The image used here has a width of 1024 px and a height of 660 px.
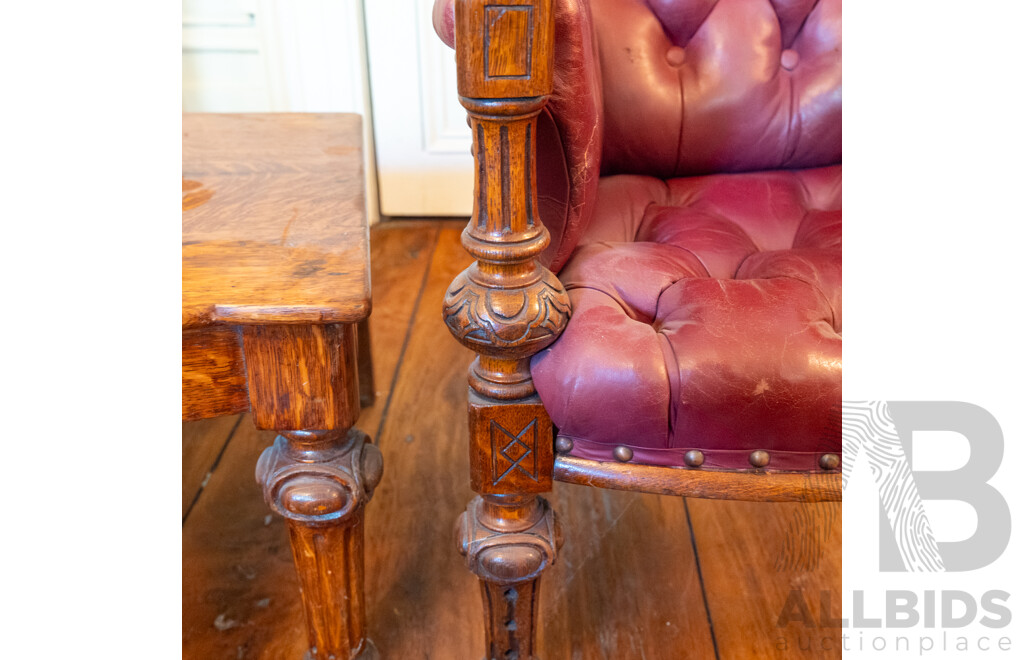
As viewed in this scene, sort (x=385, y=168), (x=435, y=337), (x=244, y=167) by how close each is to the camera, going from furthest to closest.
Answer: (x=385, y=168) < (x=435, y=337) < (x=244, y=167)

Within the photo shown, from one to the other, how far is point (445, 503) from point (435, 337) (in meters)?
0.47

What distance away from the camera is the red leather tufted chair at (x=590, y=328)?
0.69 meters

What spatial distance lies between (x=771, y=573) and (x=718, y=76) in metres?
0.63

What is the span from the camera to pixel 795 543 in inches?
47.9

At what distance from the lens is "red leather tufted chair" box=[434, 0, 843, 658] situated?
27.3 inches

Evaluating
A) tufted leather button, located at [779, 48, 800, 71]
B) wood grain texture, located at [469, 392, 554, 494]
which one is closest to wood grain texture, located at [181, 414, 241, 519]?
wood grain texture, located at [469, 392, 554, 494]

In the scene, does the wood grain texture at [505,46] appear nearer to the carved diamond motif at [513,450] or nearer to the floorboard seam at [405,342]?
the carved diamond motif at [513,450]

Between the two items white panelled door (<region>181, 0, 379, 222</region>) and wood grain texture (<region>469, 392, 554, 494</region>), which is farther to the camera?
white panelled door (<region>181, 0, 379, 222</region>)

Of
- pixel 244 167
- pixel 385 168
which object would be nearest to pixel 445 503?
pixel 244 167

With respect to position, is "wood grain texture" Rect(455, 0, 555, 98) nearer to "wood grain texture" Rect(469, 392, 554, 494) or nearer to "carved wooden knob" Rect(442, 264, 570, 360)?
"carved wooden knob" Rect(442, 264, 570, 360)

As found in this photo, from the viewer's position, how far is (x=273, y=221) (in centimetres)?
89

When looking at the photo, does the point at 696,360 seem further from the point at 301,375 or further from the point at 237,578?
the point at 237,578

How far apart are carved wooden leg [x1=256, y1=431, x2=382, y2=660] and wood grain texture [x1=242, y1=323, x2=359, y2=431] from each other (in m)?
0.03
